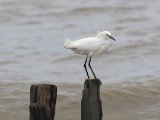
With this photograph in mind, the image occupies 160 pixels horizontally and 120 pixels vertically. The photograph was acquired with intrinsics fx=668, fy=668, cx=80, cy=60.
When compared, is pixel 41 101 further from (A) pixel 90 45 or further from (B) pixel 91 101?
(A) pixel 90 45

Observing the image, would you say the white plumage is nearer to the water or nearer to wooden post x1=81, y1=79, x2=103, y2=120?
wooden post x1=81, y1=79, x2=103, y2=120

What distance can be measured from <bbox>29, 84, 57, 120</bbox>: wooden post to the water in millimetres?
3993

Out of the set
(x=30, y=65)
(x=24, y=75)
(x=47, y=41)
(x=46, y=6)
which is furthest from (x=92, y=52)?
(x=46, y=6)

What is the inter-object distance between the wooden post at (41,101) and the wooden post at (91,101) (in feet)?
1.57

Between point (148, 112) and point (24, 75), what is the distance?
12.2 feet

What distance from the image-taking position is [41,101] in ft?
22.3

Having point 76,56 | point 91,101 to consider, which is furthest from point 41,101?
point 76,56

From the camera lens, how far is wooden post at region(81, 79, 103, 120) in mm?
7219

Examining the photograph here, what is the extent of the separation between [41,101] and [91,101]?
67 cm

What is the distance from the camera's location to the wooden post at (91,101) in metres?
7.22

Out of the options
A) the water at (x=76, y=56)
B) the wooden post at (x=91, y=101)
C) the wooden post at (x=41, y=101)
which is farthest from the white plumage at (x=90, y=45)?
the water at (x=76, y=56)

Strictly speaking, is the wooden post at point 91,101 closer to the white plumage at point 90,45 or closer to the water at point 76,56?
the white plumage at point 90,45

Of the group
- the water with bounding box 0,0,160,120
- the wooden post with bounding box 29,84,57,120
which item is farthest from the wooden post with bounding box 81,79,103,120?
the water with bounding box 0,0,160,120

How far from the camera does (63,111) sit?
11.3m
